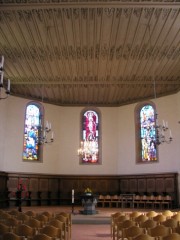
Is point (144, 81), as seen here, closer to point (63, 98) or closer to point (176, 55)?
point (176, 55)

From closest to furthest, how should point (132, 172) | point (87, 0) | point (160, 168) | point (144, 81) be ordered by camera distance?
point (87, 0) → point (144, 81) → point (160, 168) → point (132, 172)

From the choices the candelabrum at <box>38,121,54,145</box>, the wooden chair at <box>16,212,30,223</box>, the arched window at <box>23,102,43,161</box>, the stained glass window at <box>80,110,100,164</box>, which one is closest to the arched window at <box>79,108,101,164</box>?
the stained glass window at <box>80,110,100,164</box>

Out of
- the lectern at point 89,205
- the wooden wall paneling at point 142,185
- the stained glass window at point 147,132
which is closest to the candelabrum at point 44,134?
the lectern at point 89,205

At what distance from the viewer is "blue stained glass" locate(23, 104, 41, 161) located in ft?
66.7

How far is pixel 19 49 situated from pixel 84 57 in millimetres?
3040

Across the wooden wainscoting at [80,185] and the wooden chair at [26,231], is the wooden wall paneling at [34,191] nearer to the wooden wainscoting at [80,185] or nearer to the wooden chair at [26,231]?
the wooden wainscoting at [80,185]

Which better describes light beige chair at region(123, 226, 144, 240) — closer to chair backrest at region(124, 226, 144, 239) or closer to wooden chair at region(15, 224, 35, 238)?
chair backrest at region(124, 226, 144, 239)

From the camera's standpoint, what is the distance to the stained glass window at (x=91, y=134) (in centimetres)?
2177

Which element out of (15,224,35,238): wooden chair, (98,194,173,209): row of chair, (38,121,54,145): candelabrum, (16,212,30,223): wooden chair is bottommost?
(98,194,173,209): row of chair

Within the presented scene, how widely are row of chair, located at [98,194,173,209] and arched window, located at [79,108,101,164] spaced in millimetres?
2981

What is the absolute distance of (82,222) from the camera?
13.3 metres

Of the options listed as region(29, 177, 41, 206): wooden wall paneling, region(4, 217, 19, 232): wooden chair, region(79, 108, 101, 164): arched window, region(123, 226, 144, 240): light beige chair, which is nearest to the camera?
region(123, 226, 144, 240): light beige chair

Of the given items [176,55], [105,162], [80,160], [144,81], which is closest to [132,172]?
[105,162]

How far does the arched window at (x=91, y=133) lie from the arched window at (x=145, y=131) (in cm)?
300
